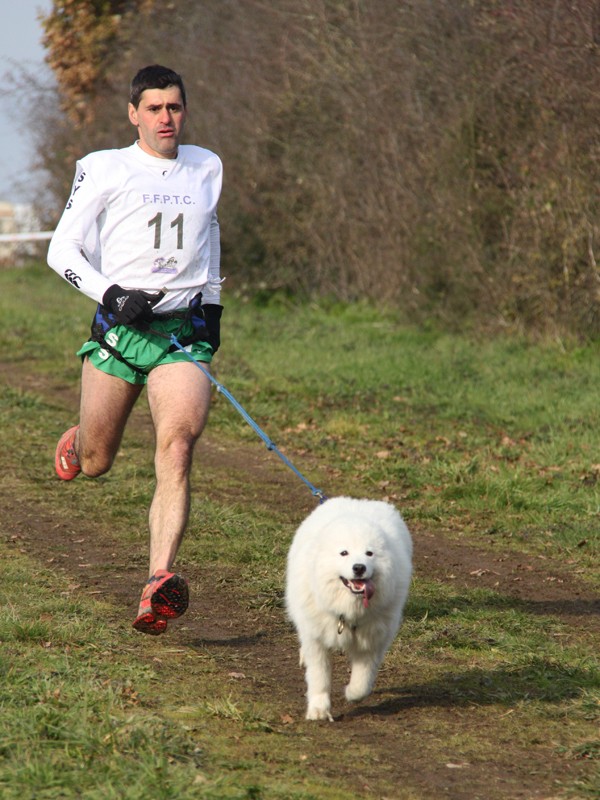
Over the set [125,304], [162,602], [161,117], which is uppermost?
[161,117]

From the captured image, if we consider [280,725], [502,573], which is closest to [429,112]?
[502,573]

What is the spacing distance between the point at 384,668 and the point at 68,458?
201cm

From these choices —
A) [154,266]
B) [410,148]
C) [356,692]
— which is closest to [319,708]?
[356,692]

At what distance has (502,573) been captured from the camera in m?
→ 6.71

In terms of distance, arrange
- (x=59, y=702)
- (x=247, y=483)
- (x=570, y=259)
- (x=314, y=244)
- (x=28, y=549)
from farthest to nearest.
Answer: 1. (x=314, y=244)
2. (x=570, y=259)
3. (x=247, y=483)
4. (x=28, y=549)
5. (x=59, y=702)

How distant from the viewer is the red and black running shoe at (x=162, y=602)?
4.75 meters

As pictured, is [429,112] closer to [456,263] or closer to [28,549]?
[456,263]

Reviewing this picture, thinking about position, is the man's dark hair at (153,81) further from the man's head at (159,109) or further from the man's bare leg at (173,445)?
the man's bare leg at (173,445)

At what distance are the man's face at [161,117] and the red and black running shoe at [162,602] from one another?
1.93m

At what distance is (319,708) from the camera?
438cm

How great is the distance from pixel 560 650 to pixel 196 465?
432cm

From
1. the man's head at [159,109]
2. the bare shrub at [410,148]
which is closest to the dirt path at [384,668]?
the man's head at [159,109]

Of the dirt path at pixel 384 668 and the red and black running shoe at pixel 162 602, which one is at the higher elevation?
the red and black running shoe at pixel 162 602

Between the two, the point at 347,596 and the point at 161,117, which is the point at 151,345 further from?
the point at 347,596
